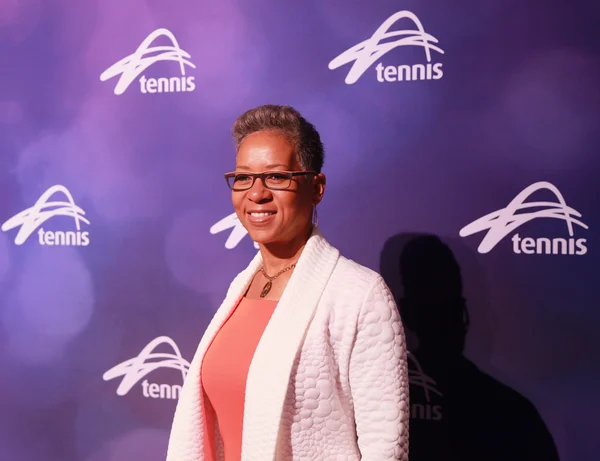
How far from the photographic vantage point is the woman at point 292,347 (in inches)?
60.9

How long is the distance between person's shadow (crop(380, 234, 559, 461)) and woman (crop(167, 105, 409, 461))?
0.75 metres

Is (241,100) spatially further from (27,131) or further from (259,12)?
(27,131)

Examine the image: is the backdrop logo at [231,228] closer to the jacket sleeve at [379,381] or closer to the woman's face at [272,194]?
the woman's face at [272,194]

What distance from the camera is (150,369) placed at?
289 centimetres

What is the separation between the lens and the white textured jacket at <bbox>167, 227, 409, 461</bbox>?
1.53 metres

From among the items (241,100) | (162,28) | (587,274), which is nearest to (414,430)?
(587,274)

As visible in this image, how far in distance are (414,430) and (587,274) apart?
0.88 metres

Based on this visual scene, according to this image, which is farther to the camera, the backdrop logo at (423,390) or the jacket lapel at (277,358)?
the backdrop logo at (423,390)

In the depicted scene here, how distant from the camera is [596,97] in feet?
7.30

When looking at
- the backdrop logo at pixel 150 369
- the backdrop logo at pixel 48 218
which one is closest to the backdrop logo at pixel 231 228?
the backdrop logo at pixel 150 369

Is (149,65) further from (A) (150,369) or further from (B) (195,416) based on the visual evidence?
(B) (195,416)

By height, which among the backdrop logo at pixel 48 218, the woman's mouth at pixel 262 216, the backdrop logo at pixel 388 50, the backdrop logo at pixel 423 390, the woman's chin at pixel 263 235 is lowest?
the backdrop logo at pixel 423 390

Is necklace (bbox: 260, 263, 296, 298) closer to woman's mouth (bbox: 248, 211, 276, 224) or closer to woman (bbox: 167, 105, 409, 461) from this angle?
woman (bbox: 167, 105, 409, 461)

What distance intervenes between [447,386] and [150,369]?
1.33 meters
